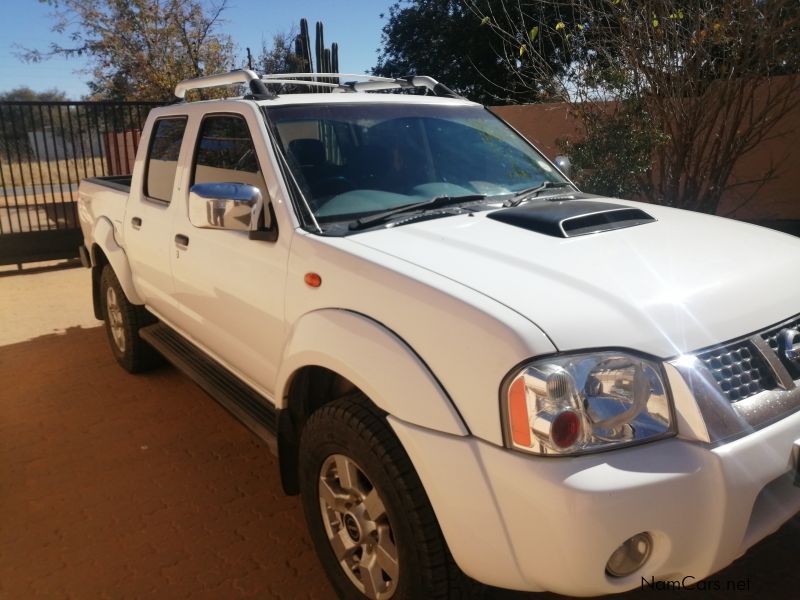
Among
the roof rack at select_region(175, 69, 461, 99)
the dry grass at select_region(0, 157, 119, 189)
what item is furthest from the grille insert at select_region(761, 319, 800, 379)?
the dry grass at select_region(0, 157, 119, 189)

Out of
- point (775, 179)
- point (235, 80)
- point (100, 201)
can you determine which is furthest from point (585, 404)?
point (775, 179)

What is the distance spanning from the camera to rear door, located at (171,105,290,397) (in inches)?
117

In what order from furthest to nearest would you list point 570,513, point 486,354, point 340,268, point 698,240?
point 698,240
point 340,268
point 486,354
point 570,513

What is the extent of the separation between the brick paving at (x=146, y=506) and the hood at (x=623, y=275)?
42.3 inches

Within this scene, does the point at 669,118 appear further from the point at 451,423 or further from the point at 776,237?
the point at 451,423

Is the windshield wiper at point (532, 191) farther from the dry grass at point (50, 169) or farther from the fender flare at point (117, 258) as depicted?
the dry grass at point (50, 169)

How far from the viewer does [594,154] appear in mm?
6660

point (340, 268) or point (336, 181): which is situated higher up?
point (336, 181)

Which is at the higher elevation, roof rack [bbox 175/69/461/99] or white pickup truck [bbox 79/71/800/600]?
roof rack [bbox 175/69/461/99]

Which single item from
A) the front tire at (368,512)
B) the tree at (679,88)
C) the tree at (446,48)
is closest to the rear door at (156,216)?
the front tire at (368,512)

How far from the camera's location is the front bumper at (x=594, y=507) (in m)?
1.80

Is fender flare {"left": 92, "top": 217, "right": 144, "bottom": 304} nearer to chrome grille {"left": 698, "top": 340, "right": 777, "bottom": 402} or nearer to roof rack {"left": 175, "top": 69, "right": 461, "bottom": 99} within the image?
roof rack {"left": 175, "top": 69, "right": 461, "bottom": 99}

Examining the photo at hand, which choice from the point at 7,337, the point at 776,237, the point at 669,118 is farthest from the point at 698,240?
the point at 7,337

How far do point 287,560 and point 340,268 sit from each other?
145 centimetres
